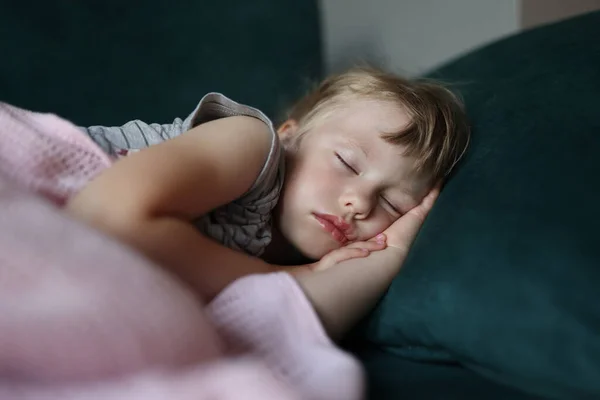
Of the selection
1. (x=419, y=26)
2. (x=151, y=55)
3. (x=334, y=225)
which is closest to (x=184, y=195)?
(x=334, y=225)

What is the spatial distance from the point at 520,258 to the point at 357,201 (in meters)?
0.28

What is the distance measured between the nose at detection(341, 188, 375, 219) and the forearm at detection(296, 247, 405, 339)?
71mm

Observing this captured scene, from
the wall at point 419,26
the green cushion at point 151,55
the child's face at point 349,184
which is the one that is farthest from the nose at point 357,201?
the wall at point 419,26

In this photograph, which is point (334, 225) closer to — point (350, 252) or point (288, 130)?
point (350, 252)

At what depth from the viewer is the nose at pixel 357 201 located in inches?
36.0

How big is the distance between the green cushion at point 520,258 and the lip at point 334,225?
5.9 inches

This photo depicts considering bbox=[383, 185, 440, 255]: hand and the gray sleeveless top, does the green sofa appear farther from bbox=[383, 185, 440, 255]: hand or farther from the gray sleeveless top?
the gray sleeveless top

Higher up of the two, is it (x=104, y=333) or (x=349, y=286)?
(x=104, y=333)

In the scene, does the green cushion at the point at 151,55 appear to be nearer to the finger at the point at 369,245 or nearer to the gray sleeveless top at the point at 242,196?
the gray sleeveless top at the point at 242,196

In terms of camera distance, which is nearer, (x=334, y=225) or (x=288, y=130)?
(x=334, y=225)

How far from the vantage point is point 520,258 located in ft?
2.23

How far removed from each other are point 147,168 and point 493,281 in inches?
14.0

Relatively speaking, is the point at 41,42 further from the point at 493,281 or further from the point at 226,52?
the point at 493,281

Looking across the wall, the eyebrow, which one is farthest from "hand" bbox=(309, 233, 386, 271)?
the wall
